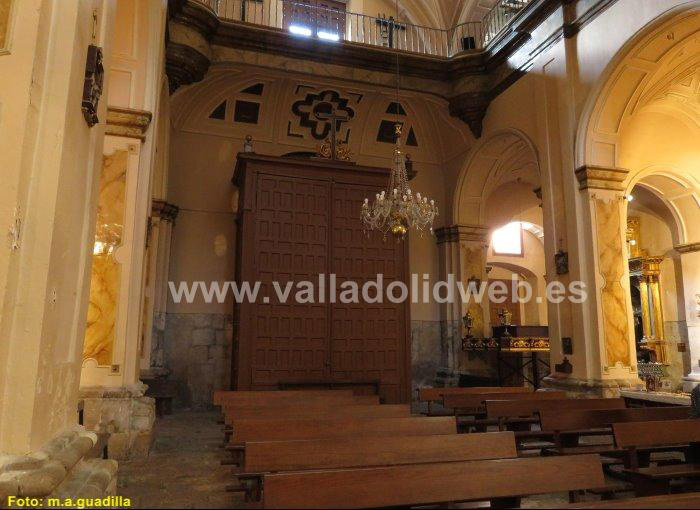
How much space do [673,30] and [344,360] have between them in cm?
592

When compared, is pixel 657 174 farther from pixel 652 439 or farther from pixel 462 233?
pixel 652 439

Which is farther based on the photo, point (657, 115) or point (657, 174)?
point (657, 174)

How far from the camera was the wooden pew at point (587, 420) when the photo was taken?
4090 mm

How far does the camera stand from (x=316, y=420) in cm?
364

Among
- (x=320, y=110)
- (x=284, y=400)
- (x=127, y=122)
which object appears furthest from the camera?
(x=320, y=110)

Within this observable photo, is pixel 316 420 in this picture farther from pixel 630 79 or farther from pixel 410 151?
pixel 410 151

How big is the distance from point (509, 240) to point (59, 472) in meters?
16.8

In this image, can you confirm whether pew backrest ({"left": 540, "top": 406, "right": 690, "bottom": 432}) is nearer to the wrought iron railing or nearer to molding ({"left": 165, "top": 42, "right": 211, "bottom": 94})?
molding ({"left": 165, "top": 42, "right": 211, "bottom": 94})

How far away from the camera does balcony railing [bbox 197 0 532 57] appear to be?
33.6 ft

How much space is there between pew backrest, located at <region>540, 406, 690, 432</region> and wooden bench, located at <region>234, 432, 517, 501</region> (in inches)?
49.8

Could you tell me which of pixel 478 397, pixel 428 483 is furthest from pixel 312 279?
pixel 428 483

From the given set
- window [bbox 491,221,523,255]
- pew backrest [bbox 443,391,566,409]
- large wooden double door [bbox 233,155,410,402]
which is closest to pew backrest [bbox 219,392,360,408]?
pew backrest [bbox 443,391,566,409]

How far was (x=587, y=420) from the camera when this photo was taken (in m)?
4.27

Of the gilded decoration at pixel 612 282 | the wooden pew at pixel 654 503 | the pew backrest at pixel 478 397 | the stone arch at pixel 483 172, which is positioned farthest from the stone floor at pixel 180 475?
the stone arch at pixel 483 172
